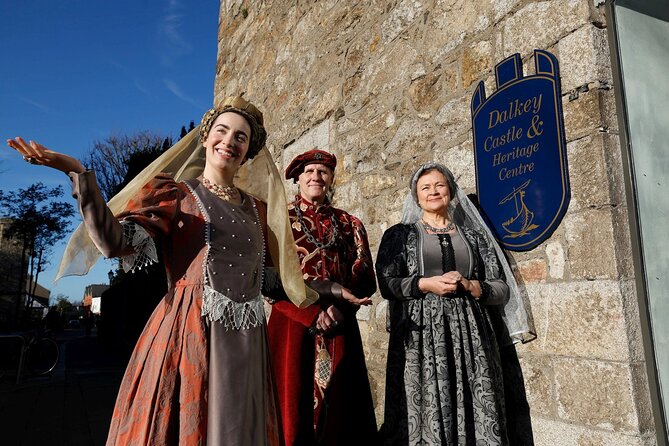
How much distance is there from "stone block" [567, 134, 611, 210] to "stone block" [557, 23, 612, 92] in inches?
11.0

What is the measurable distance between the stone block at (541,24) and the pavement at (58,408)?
404cm

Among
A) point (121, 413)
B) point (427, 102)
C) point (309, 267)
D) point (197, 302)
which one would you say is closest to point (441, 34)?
point (427, 102)

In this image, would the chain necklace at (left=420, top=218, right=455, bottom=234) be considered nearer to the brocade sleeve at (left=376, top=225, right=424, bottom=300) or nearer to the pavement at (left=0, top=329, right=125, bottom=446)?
the brocade sleeve at (left=376, top=225, right=424, bottom=300)

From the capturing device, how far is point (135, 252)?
1.63 metres

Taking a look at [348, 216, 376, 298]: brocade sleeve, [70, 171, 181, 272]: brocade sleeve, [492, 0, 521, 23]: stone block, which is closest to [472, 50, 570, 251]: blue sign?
[492, 0, 521, 23]: stone block

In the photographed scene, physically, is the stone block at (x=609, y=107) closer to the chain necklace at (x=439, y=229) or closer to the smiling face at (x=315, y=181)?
the chain necklace at (x=439, y=229)

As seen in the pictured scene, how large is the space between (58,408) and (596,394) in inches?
224

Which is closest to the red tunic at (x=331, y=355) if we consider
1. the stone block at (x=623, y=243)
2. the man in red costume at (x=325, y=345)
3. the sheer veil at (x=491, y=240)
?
the man in red costume at (x=325, y=345)

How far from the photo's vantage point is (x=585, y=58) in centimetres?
223

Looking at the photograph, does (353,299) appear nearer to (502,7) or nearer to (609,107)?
(609,107)

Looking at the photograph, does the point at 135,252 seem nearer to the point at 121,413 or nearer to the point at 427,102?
the point at 121,413

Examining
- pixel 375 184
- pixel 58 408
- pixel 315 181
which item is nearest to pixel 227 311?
pixel 315 181

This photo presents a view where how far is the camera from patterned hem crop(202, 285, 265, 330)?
1654 mm

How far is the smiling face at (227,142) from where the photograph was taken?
1.88 m
